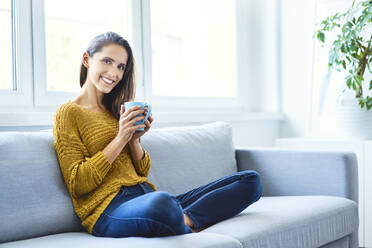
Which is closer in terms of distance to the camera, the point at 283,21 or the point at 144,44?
the point at 144,44

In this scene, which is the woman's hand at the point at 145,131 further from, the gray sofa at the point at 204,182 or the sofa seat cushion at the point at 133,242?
the sofa seat cushion at the point at 133,242

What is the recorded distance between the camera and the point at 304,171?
6.98ft

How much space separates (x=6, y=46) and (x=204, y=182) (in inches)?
40.8

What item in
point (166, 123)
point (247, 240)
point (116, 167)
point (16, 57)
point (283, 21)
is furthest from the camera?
point (283, 21)

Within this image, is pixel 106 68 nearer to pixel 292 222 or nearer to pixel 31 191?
pixel 31 191

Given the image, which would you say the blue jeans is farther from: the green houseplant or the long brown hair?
the green houseplant

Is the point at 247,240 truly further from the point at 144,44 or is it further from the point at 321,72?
the point at 321,72

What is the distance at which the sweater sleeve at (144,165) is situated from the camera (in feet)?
5.70

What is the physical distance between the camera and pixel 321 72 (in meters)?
3.08

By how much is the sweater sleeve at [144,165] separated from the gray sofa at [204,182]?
14cm

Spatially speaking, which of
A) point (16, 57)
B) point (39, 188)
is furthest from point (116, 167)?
point (16, 57)

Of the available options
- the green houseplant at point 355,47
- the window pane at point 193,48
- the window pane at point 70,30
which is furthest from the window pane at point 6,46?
the green houseplant at point 355,47

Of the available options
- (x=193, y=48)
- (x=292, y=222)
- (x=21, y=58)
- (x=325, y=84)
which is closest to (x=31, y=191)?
(x=21, y=58)

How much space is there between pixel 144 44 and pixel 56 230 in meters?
1.33
